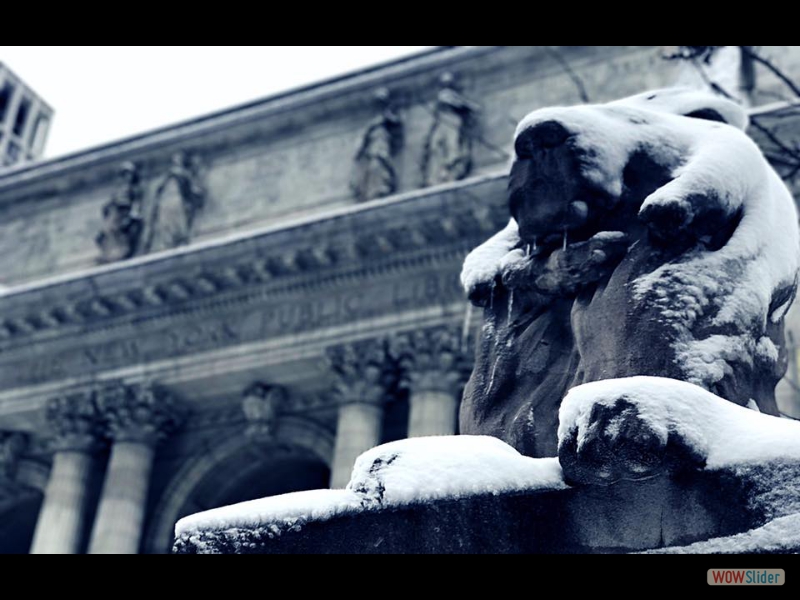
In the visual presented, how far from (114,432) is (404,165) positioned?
591 centimetres

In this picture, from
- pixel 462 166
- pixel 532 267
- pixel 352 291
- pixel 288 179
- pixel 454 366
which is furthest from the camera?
pixel 288 179

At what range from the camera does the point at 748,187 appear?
4.45 meters

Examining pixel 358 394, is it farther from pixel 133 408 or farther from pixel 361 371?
pixel 133 408

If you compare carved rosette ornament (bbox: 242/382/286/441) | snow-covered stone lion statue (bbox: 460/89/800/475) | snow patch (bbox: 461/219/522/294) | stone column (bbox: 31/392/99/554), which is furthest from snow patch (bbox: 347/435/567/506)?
stone column (bbox: 31/392/99/554)

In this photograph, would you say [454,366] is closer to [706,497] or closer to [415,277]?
[415,277]

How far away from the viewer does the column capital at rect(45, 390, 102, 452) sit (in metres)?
20.5

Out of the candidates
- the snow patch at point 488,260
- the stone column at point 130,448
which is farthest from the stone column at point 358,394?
the snow patch at point 488,260

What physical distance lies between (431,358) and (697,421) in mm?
14587

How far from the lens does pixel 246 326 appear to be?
1975 cm

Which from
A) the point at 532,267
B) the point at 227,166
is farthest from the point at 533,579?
the point at 227,166

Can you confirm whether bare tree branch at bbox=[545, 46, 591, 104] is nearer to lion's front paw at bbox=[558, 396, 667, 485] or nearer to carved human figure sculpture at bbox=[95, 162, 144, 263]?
carved human figure sculpture at bbox=[95, 162, 144, 263]

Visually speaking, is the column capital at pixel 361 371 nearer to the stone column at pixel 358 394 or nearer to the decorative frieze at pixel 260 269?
the stone column at pixel 358 394

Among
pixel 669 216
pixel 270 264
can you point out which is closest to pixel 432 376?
pixel 270 264

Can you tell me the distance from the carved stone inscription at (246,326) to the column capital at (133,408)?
0.46 meters
